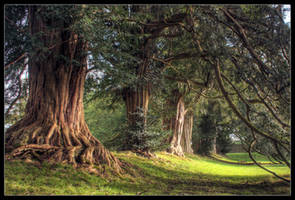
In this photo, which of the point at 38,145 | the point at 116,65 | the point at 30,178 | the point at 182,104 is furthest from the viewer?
the point at 182,104

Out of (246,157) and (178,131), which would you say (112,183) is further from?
(246,157)

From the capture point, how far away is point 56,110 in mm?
6117

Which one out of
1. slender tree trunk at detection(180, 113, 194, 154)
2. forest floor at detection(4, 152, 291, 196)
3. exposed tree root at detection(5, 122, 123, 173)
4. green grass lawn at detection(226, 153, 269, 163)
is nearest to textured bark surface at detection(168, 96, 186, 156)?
slender tree trunk at detection(180, 113, 194, 154)

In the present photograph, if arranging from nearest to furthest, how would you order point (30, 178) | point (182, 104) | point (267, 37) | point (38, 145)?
point (30, 178), point (267, 37), point (38, 145), point (182, 104)

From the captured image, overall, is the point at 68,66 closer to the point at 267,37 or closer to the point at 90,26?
the point at 90,26

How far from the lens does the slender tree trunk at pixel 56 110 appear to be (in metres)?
5.48

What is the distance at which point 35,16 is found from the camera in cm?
573

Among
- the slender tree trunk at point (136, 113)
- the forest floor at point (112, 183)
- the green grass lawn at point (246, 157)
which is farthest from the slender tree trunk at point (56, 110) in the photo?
the green grass lawn at point (246, 157)

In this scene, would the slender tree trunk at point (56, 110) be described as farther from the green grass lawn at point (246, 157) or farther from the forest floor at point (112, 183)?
the green grass lawn at point (246, 157)

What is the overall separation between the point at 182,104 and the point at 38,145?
1142 centimetres

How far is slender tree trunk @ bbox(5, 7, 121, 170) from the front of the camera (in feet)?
18.0

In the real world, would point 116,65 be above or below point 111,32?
below
